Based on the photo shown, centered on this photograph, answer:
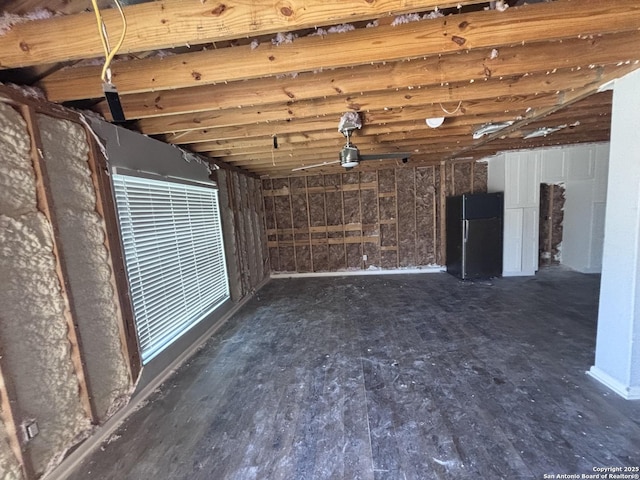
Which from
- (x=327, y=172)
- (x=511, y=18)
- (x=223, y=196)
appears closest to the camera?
(x=511, y=18)

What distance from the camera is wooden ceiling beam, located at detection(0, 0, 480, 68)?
1.20 metres

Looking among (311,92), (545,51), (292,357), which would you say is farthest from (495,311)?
(311,92)

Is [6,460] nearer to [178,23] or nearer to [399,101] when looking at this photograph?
[178,23]

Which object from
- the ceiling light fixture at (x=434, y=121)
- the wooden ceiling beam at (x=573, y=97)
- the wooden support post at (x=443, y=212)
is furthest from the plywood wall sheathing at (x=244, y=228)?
the wooden ceiling beam at (x=573, y=97)

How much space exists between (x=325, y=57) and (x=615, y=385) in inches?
120

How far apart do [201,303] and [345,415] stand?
2.25 metres

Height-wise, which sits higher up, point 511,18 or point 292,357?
point 511,18

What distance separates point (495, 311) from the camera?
12.3 feet

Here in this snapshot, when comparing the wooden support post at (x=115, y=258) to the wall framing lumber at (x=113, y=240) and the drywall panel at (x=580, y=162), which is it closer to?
the wall framing lumber at (x=113, y=240)

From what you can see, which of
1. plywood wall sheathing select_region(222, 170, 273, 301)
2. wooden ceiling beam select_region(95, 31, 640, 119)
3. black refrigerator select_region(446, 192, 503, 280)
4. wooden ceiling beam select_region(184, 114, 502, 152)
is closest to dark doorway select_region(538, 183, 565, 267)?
black refrigerator select_region(446, 192, 503, 280)

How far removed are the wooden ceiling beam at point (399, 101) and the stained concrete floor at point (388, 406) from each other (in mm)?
2294

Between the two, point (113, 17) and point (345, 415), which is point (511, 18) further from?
point (345, 415)

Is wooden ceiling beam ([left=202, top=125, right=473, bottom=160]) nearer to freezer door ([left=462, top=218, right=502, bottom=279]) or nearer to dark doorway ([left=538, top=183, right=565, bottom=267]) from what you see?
freezer door ([left=462, top=218, right=502, bottom=279])

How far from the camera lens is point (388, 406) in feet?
6.86
